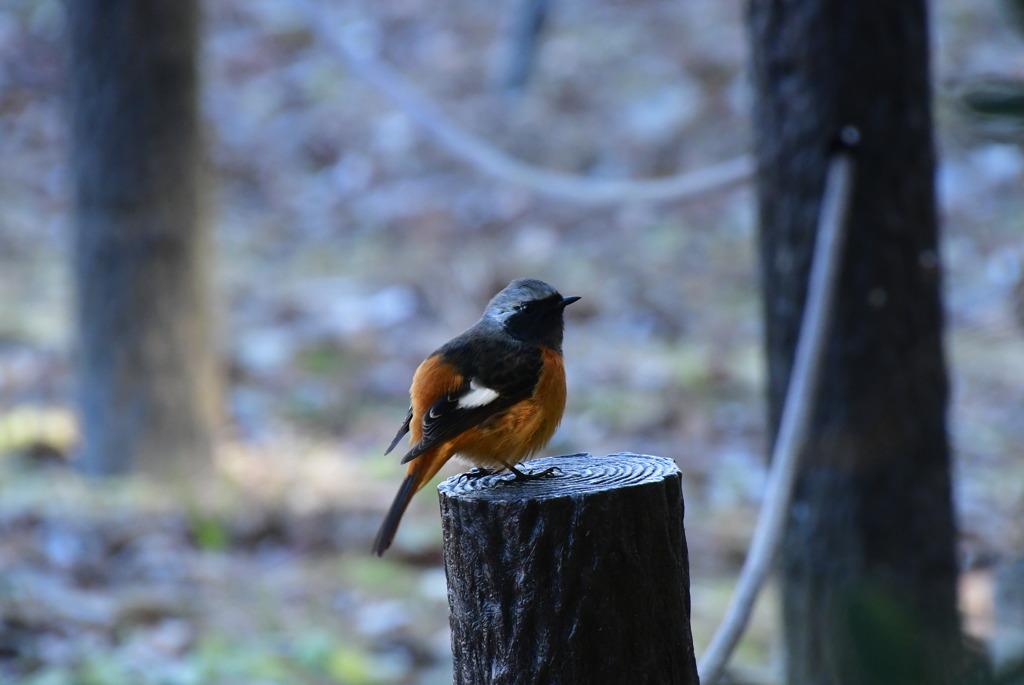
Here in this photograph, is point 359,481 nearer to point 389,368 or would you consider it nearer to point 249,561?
point 249,561

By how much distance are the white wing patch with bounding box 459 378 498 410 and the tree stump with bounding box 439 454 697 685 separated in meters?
0.53

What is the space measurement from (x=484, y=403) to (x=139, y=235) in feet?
14.0

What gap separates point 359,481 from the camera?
615 cm

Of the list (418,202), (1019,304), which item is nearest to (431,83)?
(418,202)

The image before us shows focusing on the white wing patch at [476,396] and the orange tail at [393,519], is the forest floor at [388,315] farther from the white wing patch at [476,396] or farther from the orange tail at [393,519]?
the orange tail at [393,519]

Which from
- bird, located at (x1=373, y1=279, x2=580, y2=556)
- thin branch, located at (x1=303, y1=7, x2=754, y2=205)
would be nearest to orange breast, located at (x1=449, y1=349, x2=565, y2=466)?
bird, located at (x1=373, y1=279, x2=580, y2=556)

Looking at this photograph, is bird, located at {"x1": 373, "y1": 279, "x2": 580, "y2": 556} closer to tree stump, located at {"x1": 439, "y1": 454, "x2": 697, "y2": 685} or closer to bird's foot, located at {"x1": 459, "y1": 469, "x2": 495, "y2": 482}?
bird's foot, located at {"x1": 459, "y1": 469, "x2": 495, "y2": 482}

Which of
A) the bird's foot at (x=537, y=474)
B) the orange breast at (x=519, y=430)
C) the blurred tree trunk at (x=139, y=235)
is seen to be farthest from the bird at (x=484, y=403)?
the blurred tree trunk at (x=139, y=235)

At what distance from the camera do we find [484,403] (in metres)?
2.25

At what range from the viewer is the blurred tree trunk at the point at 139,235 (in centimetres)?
587

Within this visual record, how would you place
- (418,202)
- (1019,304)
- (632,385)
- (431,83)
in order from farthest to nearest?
(431,83) → (418,202) → (632,385) → (1019,304)

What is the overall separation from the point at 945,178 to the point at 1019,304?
9416 millimetres

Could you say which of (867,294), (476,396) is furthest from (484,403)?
(867,294)

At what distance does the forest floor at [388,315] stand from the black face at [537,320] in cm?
→ 99
